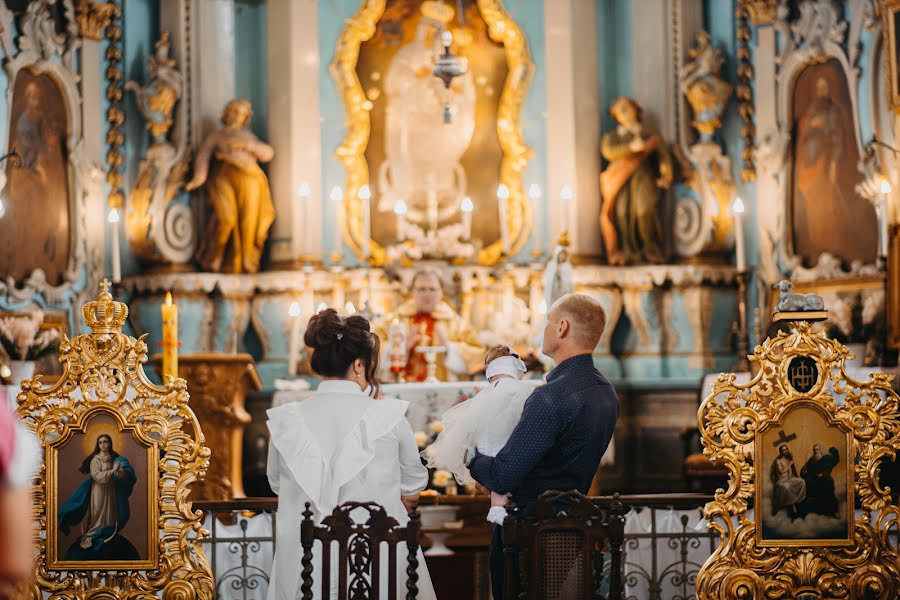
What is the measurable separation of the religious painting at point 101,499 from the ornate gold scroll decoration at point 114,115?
5.44m

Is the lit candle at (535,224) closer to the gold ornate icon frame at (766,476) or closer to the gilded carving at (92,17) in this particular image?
the gilded carving at (92,17)


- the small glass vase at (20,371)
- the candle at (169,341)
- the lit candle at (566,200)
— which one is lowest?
the small glass vase at (20,371)

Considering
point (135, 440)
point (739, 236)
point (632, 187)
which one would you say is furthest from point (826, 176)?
point (135, 440)

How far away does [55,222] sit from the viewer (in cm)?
977

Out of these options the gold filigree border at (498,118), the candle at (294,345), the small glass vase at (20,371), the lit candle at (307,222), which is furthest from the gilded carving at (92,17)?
the small glass vase at (20,371)

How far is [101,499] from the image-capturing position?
520 centimetres

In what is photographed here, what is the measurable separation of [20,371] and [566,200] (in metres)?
4.27

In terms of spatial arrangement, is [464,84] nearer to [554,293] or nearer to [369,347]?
[554,293]

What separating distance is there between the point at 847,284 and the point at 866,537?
4.31 meters

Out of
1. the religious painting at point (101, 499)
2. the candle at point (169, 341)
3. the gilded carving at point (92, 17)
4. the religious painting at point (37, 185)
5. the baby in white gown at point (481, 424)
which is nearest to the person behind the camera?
the baby in white gown at point (481, 424)

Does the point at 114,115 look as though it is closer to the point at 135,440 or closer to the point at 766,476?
the point at 135,440

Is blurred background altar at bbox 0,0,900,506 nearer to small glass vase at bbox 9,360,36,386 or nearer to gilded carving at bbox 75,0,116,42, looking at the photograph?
gilded carving at bbox 75,0,116,42

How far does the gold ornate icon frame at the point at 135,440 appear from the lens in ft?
17.0

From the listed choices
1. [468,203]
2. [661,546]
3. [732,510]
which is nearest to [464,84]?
[468,203]
